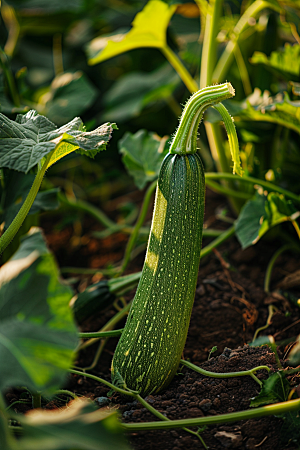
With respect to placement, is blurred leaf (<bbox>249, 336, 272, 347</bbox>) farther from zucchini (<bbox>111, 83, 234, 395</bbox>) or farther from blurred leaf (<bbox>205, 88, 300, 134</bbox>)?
blurred leaf (<bbox>205, 88, 300, 134</bbox>)

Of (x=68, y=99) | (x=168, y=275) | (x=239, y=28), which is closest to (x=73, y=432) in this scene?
(x=168, y=275)

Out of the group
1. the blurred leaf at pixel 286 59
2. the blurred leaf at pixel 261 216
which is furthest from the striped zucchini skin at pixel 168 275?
the blurred leaf at pixel 286 59

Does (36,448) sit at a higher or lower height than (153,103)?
lower

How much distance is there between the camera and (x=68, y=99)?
2.00 metres

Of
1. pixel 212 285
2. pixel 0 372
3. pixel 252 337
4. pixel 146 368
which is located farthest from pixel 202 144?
pixel 0 372

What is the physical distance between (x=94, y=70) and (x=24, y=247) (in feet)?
8.46

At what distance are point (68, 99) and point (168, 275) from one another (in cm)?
121

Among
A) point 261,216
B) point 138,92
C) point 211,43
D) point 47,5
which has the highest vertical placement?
point 47,5

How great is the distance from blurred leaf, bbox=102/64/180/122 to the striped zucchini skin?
51.7 inches

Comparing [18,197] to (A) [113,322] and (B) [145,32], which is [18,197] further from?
(B) [145,32]

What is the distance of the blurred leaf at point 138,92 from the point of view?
2377 millimetres

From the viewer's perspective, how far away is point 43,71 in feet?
10.3

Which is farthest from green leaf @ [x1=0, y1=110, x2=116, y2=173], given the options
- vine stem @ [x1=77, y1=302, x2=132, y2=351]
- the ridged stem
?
vine stem @ [x1=77, y1=302, x2=132, y2=351]

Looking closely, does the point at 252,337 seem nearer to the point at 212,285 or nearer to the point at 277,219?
the point at 212,285
